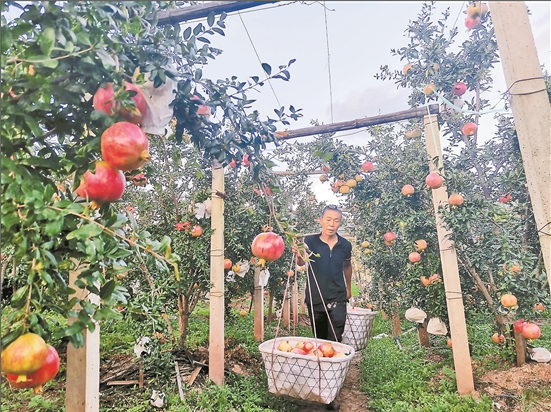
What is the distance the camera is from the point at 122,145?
2.60 feet

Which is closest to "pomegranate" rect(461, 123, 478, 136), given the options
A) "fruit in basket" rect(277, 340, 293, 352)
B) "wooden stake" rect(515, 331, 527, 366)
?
"wooden stake" rect(515, 331, 527, 366)

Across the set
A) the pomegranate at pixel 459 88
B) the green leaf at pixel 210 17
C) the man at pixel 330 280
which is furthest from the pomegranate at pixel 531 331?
the green leaf at pixel 210 17

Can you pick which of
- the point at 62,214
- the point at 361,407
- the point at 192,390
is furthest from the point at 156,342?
the point at 62,214

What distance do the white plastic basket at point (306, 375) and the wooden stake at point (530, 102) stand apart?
135 cm

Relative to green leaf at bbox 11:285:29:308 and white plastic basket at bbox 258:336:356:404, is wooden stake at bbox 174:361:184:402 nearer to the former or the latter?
white plastic basket at bbox 258:336:356:404

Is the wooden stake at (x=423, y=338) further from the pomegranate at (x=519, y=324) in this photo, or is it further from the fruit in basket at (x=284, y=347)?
the fruit in basket at (x=284, y=347)

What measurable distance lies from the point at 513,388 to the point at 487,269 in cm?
89

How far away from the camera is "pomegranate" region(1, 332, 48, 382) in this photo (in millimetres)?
685

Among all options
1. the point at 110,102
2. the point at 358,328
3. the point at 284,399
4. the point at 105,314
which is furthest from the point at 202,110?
the point at 358,328

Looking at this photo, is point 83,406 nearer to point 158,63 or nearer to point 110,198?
point 110,198

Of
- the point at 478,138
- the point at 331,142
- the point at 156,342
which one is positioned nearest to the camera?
the point at 156,342

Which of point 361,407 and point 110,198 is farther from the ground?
point 110,198

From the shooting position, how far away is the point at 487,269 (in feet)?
10.1

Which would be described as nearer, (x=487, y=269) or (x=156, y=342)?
(x=156, y=342)
